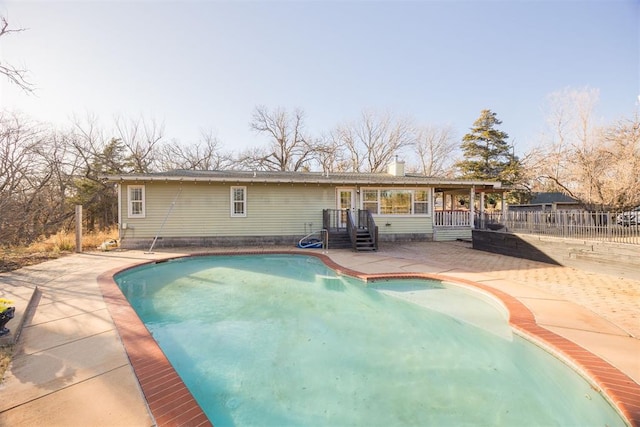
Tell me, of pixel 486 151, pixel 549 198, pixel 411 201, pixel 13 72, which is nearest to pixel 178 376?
pixel 13 72

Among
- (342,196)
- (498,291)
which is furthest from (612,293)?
(342,196)

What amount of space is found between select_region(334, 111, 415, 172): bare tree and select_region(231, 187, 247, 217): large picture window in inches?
745

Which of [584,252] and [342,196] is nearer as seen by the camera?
[584,252]

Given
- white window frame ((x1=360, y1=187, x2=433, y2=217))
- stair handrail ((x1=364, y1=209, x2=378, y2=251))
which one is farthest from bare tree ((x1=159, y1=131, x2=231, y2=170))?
stair handrail ((x1=364, y1=209, x2=378, y2=251))

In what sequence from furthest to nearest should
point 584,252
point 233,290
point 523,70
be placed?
point 523,70, point 584,252, point 233,290

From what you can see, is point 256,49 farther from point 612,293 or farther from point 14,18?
point 612,293

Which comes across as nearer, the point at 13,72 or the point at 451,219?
the point at 13,72

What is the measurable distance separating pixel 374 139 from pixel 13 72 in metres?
27.3

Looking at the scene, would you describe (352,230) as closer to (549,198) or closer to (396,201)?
(396,201)

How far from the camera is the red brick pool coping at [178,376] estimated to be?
2143 millimetres

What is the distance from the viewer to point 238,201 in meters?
12.1

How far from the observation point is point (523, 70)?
14.3 meters

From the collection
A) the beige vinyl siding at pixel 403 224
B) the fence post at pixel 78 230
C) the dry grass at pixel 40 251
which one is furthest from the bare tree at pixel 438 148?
the fence post at pixel 78 230

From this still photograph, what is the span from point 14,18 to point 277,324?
840cm
